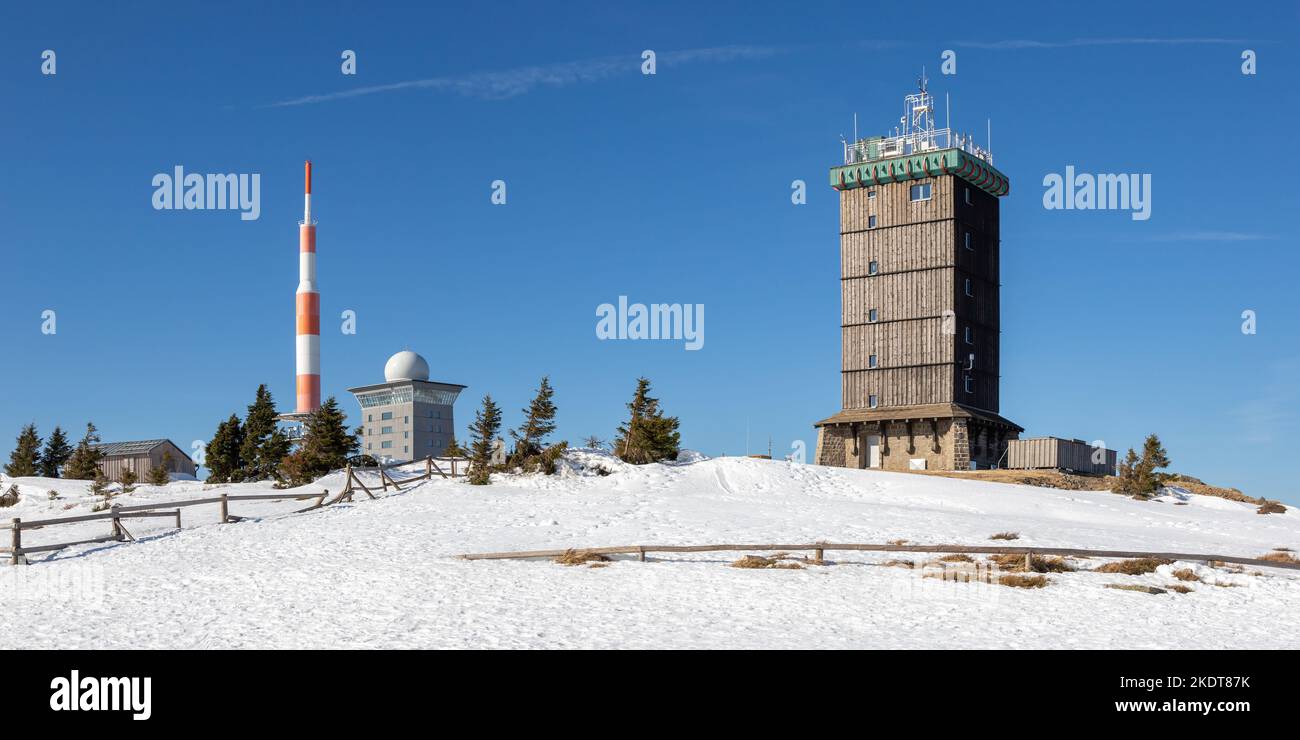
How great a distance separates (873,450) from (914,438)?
2.30 m

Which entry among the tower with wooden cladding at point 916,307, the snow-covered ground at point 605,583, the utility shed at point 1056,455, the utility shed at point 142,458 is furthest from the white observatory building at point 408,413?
the snow-covered ground at point 605,583

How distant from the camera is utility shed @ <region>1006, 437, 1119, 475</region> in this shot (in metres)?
54.1

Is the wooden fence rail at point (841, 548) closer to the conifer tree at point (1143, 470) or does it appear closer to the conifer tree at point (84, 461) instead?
the conifer tree at point (1143, 470)

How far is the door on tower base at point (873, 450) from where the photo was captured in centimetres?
5894

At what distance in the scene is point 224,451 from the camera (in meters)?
55.5

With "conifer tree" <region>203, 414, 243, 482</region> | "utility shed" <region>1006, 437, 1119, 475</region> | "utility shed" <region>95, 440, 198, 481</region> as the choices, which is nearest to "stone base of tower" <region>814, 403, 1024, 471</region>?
"utility shed" <region>1006, 437, 1119, 475</region>

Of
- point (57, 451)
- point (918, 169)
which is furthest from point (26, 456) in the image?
point (918, 169)

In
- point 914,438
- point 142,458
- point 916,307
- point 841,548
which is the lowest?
point 142,458

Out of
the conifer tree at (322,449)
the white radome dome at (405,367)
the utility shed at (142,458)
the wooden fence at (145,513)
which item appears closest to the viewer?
the wooden fence at (145,513)

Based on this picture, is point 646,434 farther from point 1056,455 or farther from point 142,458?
point 142,458

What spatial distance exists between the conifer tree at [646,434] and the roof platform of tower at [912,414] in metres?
13.5

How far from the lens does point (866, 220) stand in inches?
2383
